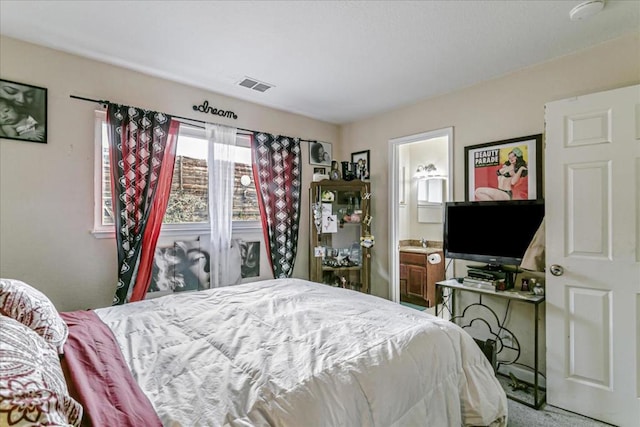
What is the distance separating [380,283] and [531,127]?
7.17 feet

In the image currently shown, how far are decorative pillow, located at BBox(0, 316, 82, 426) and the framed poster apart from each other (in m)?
2.96

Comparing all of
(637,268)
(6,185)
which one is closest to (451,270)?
(637,268)

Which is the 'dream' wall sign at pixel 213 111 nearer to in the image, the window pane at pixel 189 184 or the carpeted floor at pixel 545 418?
the window pane at pixel 189 184

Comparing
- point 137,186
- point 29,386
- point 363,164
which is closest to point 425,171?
point 363,164

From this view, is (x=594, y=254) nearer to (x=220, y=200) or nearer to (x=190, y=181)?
(x=220, y=200)

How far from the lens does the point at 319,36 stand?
82.2 inches

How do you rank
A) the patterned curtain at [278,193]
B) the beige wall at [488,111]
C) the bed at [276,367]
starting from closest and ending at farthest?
the bed at [276,367], the beige wall at [488,111], the patterned curtain at [278,193]

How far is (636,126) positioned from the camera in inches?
75.3

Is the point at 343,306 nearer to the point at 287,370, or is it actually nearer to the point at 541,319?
the point at 287,370

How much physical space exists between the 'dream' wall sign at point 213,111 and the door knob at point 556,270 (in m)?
3.02

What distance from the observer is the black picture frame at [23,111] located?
2.07m

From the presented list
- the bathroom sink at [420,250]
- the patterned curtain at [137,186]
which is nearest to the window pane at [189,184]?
the patterned curtain at [137,186]

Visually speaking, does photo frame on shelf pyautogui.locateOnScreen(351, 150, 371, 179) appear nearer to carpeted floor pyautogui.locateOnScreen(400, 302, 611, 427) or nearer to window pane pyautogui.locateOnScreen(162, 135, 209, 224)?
window pane pyautogui.locateOnScreen(162, 135, 209, 224)

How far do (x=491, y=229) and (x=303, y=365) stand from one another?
2069mm
